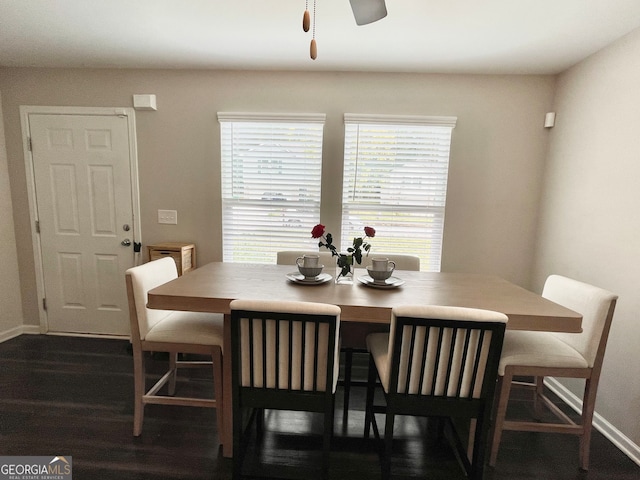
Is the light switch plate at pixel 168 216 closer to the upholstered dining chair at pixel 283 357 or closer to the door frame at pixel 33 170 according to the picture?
the door frame at pixel 33 170

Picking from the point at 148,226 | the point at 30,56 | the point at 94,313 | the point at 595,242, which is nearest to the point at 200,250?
the point at 148,226

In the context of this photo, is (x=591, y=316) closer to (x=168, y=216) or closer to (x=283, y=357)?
(x=283, y=357)

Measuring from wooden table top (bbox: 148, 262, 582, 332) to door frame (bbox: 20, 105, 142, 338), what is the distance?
1448 mm

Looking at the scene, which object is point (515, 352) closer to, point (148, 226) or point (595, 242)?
point (595, 242)

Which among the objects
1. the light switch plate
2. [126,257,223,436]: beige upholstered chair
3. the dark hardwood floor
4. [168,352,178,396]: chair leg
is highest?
the light switch plate

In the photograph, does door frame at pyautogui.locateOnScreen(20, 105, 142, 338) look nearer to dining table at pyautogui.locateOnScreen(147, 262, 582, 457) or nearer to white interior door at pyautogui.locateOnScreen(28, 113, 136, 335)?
white interior door at pyautogui.locateOnScreen(28, 113, 136, 335)

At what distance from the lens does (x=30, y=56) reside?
2.37 metres

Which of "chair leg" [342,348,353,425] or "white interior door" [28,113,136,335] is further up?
"white interior door" [28,113,136,335]

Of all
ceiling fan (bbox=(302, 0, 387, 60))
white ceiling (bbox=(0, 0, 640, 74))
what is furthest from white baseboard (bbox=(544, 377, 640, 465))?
ceiling fan (bbox=(302, 0, 387, 60))

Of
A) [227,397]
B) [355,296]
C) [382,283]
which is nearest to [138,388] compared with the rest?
[227,397]

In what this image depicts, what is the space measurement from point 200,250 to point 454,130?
2.64 metres

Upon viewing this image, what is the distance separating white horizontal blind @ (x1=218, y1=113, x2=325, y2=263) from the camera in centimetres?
260

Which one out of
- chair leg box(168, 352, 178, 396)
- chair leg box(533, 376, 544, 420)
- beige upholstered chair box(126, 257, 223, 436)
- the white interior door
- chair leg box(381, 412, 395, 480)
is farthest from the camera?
the white interior door

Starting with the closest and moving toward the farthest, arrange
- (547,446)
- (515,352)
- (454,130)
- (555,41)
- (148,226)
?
(515,352)
(547,446)
(555,41)
(454,130)
(148,226)
